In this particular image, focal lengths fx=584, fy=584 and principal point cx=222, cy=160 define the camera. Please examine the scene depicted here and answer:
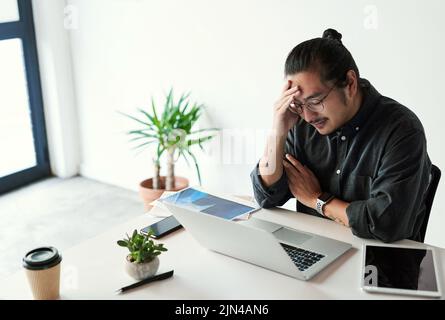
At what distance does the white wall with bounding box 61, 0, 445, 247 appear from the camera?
282 cm

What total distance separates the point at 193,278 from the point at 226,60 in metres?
2.08

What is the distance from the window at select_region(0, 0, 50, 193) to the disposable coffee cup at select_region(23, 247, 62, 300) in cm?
293

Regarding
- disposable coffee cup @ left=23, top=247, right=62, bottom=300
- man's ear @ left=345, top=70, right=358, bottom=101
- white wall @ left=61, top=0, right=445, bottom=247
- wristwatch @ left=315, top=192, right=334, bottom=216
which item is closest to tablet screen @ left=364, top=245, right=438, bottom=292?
wristwatch @ left=315, top=192, right=334, bottom=216

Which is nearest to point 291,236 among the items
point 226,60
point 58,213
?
point 226,60

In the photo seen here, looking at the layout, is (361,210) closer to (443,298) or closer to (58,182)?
(443,298)

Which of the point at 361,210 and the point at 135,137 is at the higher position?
the point at 361,210

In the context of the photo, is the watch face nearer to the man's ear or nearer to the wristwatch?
the wristwatch

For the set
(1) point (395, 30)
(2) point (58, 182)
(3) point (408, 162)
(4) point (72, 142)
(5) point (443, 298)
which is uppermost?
(1) point (395, 30)

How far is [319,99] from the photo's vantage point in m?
1.83

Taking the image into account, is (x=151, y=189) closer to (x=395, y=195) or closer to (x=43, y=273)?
(x=395, y=195)

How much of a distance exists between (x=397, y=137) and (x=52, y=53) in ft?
9.81

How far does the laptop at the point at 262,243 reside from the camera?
146 cm

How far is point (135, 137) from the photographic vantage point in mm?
4047

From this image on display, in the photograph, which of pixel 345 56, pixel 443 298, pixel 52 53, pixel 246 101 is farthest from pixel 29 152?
pixel 443 298
